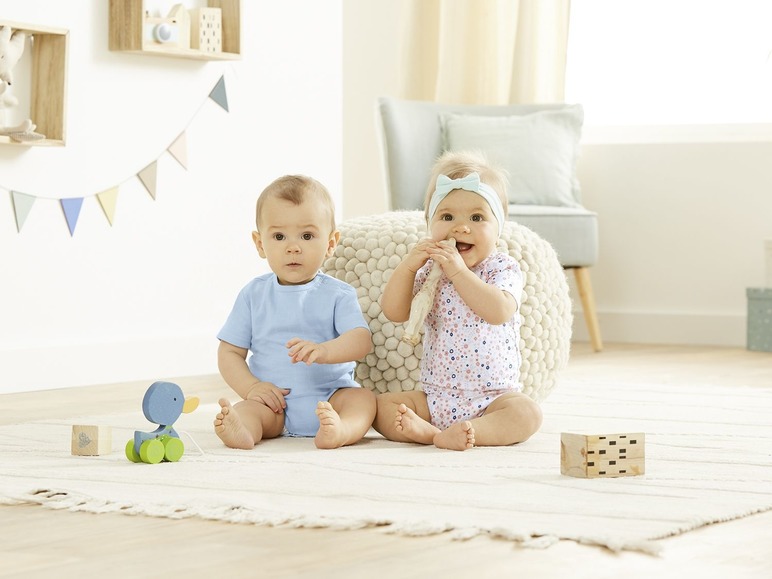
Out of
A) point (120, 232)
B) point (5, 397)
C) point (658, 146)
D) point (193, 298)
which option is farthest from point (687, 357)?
point (5, 397)

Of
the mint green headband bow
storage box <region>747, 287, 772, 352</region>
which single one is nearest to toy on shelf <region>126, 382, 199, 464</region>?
the mint green headband bow

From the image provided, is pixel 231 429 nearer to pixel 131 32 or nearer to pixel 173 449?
pixel 173 449

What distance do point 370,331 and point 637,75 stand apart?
8.74ft

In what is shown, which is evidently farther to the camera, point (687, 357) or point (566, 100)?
point (566, 100)

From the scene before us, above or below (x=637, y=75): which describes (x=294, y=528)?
below

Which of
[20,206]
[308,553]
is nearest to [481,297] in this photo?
[308,553]

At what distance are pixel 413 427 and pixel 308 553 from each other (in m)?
0.72

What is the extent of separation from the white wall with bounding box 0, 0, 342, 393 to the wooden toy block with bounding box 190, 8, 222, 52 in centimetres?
8

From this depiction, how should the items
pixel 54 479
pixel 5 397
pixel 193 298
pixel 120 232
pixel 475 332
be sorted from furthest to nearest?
pixel 193 298, pixel 120 232, pixel 5 397, pixel 475 332, pixel 54 479

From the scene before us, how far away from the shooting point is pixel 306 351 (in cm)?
194

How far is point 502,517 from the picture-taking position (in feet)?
4.49

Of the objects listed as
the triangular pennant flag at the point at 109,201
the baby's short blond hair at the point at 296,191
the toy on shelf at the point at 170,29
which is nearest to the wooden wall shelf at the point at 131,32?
the toy on shelf at the point at 170,29

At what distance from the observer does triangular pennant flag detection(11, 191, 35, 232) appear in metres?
2.80

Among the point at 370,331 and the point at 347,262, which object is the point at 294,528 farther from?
the point at 347,262
